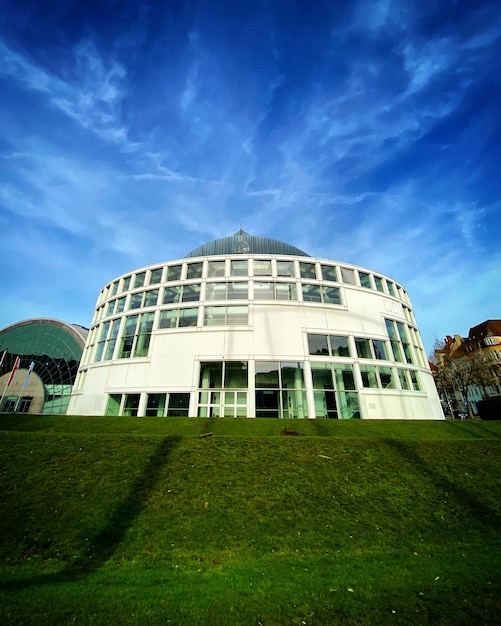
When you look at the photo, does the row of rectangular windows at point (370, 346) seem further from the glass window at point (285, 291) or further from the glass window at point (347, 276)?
the glass window at point (347, 276)

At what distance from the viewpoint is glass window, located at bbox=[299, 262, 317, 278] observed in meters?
34.3

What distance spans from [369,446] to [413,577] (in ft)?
25.7

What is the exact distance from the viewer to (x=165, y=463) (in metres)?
11.7

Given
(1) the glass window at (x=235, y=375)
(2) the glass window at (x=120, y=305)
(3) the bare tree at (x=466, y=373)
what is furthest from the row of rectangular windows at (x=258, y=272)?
(3) the bare tree at (x=466, y=373)

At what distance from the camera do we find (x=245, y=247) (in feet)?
141

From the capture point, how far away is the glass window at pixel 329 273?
35.1 m

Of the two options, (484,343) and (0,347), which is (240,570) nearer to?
(0,347)

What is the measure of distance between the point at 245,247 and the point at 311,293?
47.6ft

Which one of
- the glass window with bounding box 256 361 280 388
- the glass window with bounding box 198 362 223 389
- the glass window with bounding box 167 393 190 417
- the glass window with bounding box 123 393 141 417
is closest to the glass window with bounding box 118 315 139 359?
the glass window with bounding box 123 393 141 417

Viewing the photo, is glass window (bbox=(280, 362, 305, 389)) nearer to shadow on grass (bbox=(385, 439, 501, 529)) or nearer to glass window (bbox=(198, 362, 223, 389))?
glass window (bbox=(198, 362, 223, 389))

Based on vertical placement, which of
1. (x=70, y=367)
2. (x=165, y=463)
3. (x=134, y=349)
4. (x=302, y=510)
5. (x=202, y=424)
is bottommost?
(x=302, y=510)

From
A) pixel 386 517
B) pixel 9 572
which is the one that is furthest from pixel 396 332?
pixel 9 572

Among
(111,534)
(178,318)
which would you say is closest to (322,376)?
(178,318)

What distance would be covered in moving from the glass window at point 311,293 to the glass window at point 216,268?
976 centimetres
